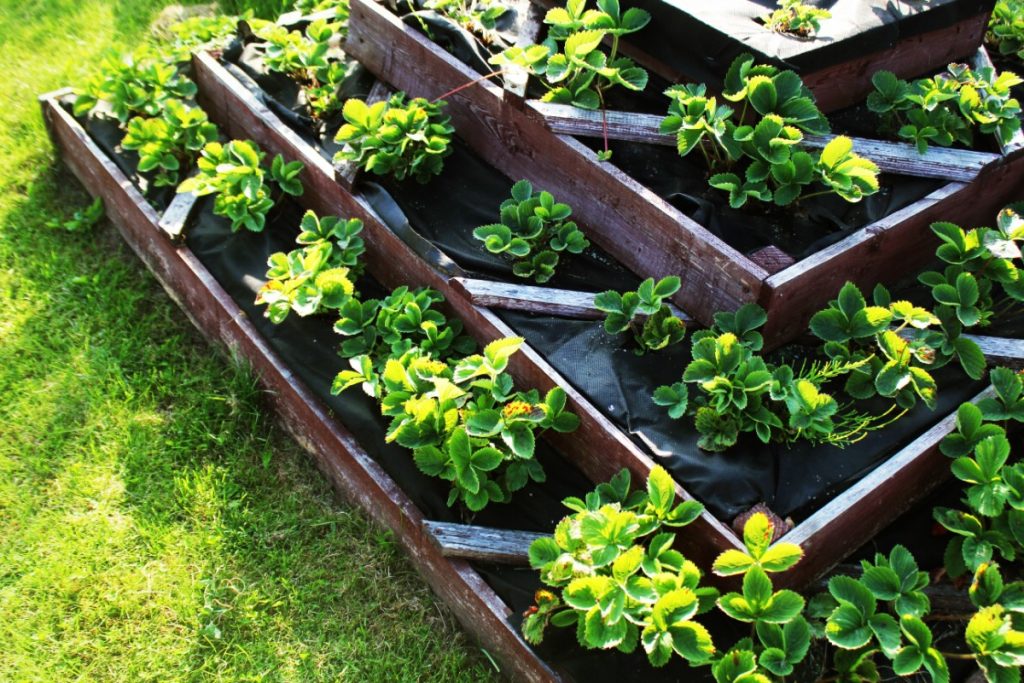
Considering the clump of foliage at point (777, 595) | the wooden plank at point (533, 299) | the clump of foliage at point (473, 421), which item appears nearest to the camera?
the clump of foliage at point (777, 595)

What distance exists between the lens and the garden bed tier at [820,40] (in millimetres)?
3248

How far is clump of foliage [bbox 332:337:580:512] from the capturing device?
2838 mm

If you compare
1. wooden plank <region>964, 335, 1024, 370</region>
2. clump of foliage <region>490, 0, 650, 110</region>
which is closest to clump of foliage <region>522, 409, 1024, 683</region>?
wooden plank <region>964, 335, 1024, 370</region>

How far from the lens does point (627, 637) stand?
2.41 m

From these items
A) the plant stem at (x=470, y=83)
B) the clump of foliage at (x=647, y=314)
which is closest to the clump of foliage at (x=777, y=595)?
the clump of foliage at (x=647, y=314)

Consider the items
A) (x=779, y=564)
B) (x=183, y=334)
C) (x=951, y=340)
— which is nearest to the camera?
(x=779, y=564)

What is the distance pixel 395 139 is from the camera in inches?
140

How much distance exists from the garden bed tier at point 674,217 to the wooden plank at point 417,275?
534mm

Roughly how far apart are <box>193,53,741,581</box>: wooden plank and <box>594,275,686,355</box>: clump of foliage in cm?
26

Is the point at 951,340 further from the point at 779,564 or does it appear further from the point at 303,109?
the point at 303,109

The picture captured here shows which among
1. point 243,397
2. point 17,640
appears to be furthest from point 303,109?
point 17,640

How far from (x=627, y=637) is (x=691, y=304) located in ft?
3.97

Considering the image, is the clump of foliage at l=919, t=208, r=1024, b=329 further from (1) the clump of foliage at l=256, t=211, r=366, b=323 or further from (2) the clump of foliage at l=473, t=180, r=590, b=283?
(1) the clump of foliage at l=256, t=211, r=366, b=323

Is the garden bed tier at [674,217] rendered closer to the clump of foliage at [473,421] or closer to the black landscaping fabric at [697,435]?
the black landscaping fabric at [697,435]
